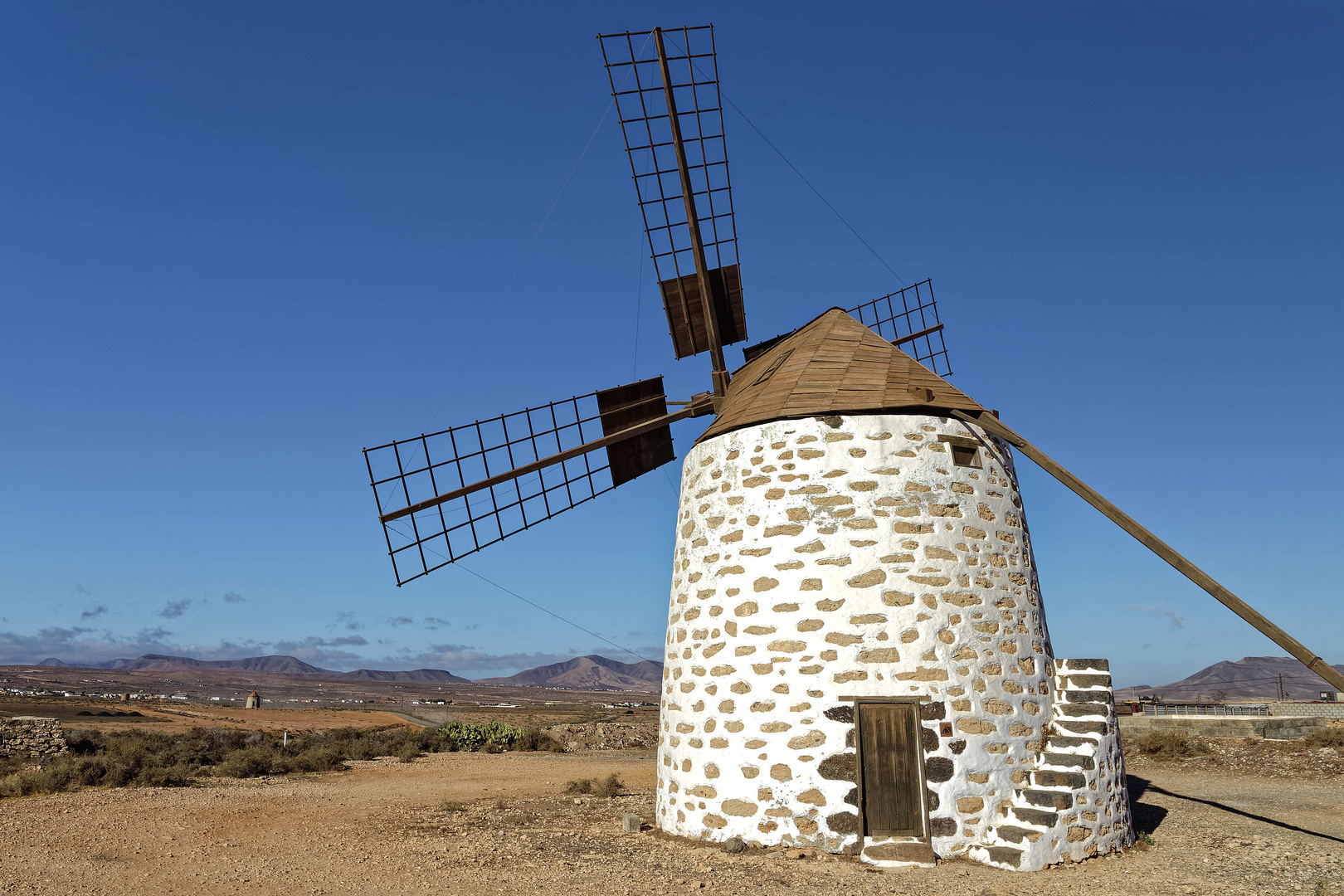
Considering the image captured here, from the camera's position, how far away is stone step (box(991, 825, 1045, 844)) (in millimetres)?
7832

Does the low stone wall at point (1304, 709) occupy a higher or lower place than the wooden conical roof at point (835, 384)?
lower

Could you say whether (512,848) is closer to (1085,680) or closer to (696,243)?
(1085,680)

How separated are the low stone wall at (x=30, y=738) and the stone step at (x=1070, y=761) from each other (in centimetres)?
1733

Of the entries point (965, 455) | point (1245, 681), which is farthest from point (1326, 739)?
point (1245, 681)

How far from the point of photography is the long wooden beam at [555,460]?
36.1ft

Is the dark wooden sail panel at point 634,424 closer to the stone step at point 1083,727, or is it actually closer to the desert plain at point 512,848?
the desert plain at point 512,848

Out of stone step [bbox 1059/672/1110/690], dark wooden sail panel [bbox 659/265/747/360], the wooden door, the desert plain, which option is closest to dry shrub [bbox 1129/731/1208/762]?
the desert plain

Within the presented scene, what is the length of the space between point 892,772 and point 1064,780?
170 cm

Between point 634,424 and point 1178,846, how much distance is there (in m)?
8.08

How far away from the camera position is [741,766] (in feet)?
27.6

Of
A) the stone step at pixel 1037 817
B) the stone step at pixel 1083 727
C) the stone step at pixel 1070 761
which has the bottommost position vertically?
the stone step at pixel 1037 817

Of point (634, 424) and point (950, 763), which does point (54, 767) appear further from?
point (950, 763)

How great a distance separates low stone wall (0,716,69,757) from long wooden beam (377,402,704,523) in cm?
1079

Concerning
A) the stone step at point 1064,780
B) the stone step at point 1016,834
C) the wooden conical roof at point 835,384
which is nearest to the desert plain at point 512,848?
the stone step at point 1016,834
